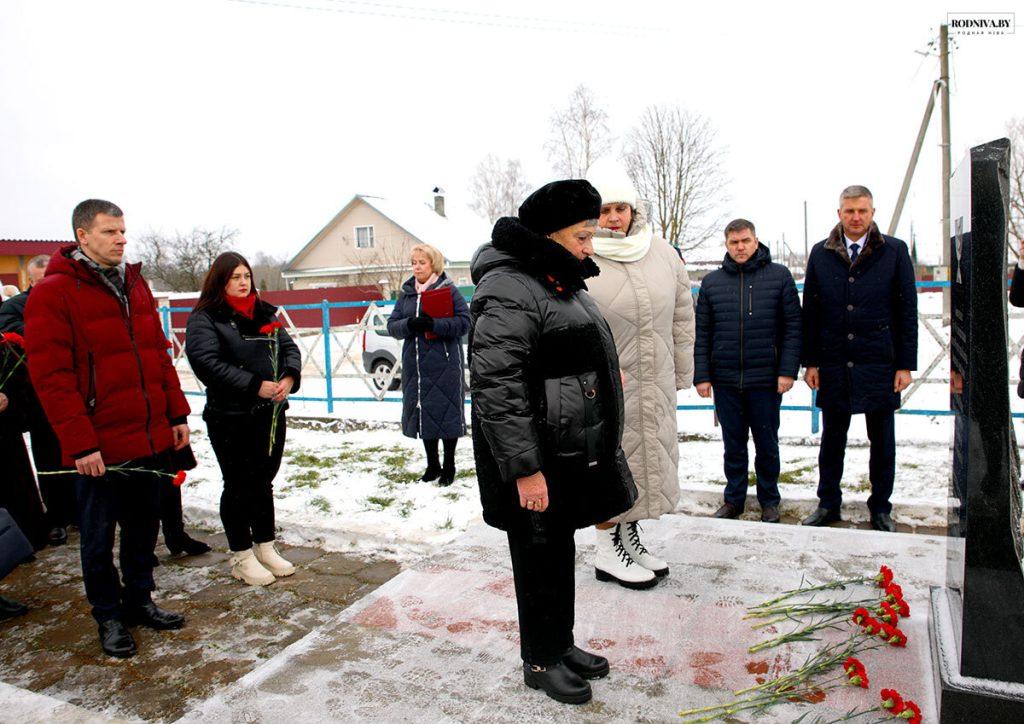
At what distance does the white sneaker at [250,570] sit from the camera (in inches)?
156

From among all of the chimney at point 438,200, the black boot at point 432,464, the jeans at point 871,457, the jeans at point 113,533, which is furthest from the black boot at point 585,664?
the chimney at point 438,200

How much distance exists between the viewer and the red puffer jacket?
10.0 feet

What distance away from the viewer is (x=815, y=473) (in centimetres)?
558

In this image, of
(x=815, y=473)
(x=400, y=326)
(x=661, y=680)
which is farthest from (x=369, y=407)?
(x=661, y=680)

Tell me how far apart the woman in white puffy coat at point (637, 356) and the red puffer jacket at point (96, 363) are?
2020 mm

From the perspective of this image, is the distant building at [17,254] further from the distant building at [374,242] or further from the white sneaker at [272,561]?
the white sneaker at [272,561]

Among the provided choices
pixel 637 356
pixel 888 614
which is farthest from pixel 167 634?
pixel 888 614

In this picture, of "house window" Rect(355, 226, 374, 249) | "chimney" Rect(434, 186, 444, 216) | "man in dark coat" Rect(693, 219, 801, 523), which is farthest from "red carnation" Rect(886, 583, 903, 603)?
"chimney" Rect(434, 186, 444, 216)

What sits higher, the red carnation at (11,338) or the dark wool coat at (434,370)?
the red carnation at (11,338)

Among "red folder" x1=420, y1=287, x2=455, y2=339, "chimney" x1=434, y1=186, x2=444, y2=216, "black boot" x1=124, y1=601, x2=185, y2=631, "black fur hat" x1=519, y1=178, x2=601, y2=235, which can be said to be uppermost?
"chimney" x1=434, y1=186, x2=444, y2=216

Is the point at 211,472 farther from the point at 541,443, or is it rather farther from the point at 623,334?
the point at 541,443

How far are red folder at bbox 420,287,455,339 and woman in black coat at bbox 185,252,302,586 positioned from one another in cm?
168

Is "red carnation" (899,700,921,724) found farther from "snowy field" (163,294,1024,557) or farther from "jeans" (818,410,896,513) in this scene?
"jeans" (818,410,896,513)

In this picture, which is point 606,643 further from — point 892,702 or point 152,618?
point 152,618
